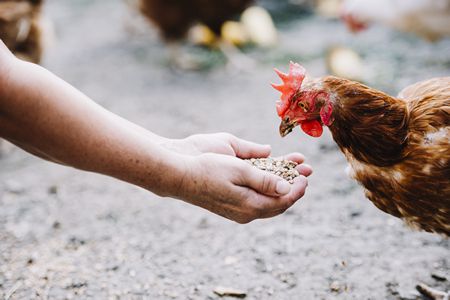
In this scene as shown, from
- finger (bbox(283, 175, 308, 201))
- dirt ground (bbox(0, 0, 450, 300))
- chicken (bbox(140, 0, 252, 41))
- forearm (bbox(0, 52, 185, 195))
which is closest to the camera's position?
forearm (bbox(0, 52, 185, 195))

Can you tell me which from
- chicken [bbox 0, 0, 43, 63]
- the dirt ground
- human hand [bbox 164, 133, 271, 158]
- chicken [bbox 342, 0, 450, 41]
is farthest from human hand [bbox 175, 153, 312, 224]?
chicken [bbox 342, 0, 450, 41]

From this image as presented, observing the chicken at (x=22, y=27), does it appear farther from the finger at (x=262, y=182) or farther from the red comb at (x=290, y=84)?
the finger at (x=262, y=182)

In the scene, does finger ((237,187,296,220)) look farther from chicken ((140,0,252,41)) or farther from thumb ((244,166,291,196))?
chicken ((140,0,252,41))

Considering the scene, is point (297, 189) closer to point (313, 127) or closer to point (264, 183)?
point (264, 183)

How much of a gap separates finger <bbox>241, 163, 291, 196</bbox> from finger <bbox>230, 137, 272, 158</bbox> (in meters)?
0.33

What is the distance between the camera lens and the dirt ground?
76.5 inches

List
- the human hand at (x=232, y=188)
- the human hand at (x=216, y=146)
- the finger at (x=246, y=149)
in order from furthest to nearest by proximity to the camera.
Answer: the finger at (x=246, y=149) < the human hand at (x=216, y=146) < the human hand at (x=232, y=188)

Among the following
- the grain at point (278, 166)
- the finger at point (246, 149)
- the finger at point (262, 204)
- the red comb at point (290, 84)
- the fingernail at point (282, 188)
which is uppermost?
the red comb at point (290, 84)

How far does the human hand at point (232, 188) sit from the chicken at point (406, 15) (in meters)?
2.57

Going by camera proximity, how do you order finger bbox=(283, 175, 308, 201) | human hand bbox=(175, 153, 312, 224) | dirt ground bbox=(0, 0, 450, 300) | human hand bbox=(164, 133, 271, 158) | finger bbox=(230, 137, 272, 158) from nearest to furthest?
1. human hand bbox=(175, 153, 312, 224)
2. finger bbox=(283, 175, 308, 201)
3. human hand bbox=(164, 133, 271, 158)
4. finger bbox=(230, 137, 272, 158)
5. dirt ground bbox=(0, 0, 450, 300)

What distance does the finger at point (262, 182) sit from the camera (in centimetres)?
142

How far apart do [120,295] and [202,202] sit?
2.39 ft

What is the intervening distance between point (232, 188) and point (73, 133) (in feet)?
1.62

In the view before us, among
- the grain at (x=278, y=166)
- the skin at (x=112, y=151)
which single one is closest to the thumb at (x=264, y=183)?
the skin at (x=112, y=151)
